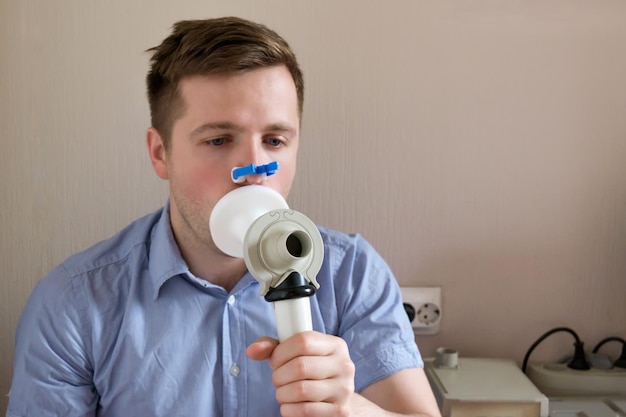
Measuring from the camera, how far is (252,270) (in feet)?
2.22

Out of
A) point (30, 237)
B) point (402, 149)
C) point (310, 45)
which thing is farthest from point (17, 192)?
point (402, 149)

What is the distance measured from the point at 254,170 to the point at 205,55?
21cm

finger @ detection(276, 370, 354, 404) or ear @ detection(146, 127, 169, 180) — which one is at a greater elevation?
ear @ detection(146, 127, 169, 180)

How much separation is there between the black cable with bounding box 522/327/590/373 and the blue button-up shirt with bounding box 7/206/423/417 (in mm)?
433

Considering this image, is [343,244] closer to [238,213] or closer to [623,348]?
[238,213]

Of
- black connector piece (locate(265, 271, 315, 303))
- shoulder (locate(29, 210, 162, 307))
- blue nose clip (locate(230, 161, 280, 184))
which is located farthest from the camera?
shoulder (locate(29, 210, 162, 307))

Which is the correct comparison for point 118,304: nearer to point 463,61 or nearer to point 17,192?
point 17,192

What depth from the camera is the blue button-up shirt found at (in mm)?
963

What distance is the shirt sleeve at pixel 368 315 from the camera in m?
1.03

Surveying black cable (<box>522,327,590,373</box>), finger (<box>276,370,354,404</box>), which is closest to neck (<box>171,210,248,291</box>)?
finger (<box>276,370,354,404</box>)

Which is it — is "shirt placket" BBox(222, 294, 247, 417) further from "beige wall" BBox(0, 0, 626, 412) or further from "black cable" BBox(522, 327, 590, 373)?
"black cable" BBox(522, 327, 590, 373)

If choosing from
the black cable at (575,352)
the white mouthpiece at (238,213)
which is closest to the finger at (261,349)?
the white mouthpiece at (238,213)

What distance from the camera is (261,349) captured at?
71 cm

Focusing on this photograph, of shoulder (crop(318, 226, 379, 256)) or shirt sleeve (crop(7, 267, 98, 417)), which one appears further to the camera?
shoulder (crop(318, 226, 379, 256))
